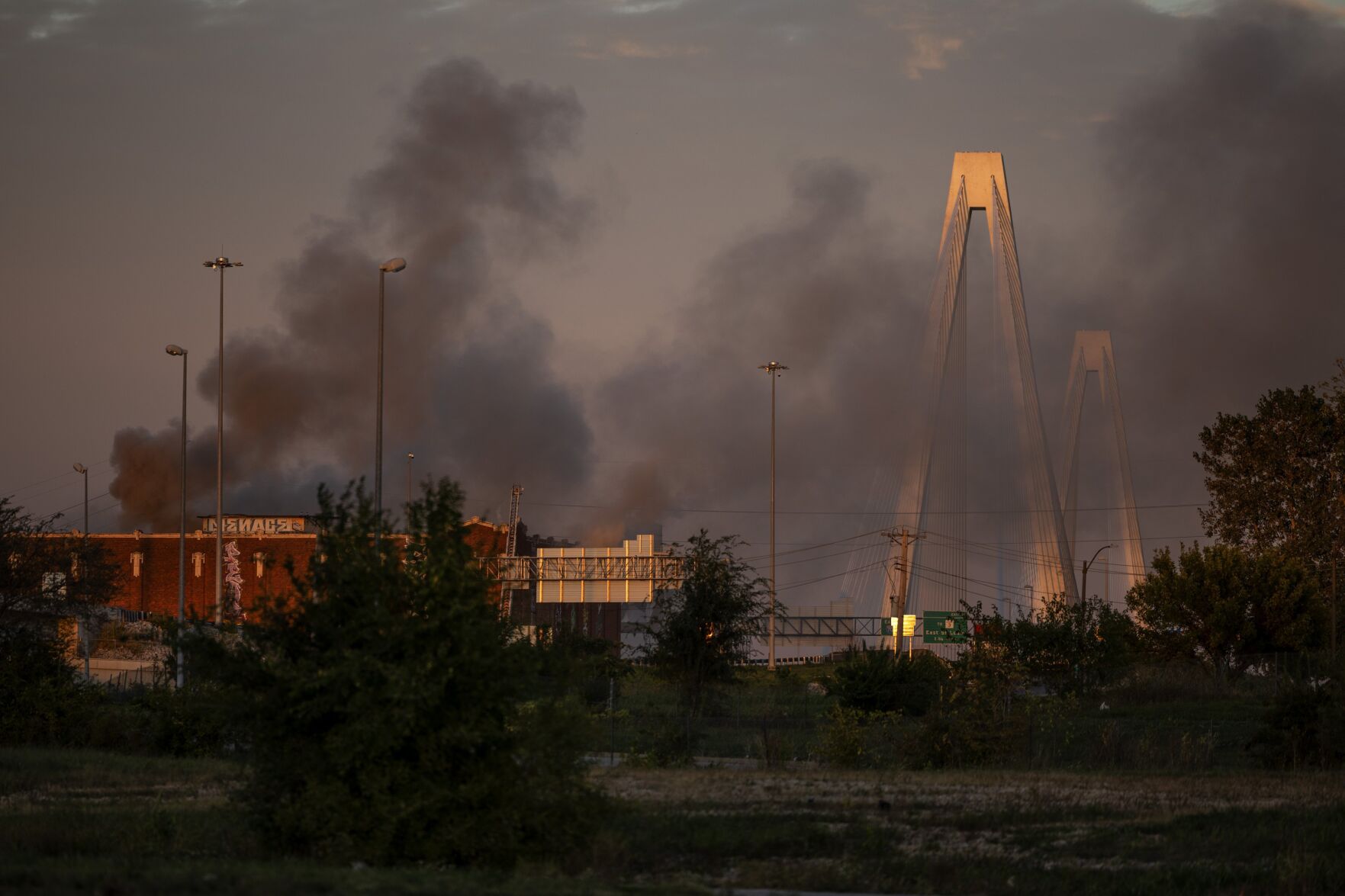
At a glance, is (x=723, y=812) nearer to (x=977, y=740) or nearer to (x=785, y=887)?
(x=785, y=887)

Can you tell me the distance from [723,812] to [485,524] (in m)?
76.8

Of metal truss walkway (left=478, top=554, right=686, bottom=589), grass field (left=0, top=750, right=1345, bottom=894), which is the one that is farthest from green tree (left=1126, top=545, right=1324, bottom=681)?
grass field (left=0, top=750, right=1345, bottom=894)

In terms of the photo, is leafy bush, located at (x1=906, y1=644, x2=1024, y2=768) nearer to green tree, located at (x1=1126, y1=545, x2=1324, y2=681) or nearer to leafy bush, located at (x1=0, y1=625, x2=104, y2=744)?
leafy bush, located at (x1=0, y1=625, x2=104, y2=744)

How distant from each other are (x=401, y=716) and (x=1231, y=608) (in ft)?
153

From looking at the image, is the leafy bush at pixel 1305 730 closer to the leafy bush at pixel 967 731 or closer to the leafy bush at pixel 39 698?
the leafy bush at pixel 967 731

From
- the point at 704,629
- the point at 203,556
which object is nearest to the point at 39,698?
the point at 704,629

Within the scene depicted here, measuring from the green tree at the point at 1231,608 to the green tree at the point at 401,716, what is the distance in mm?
44802

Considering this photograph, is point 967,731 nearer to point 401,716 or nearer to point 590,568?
point 401,716

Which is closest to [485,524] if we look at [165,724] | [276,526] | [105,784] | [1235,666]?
[276,526]

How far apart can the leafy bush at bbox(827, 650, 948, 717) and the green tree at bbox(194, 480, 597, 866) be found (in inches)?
946

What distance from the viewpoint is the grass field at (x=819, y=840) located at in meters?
10.9

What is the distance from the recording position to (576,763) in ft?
42.3

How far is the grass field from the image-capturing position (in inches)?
428

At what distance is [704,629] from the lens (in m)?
35.7
